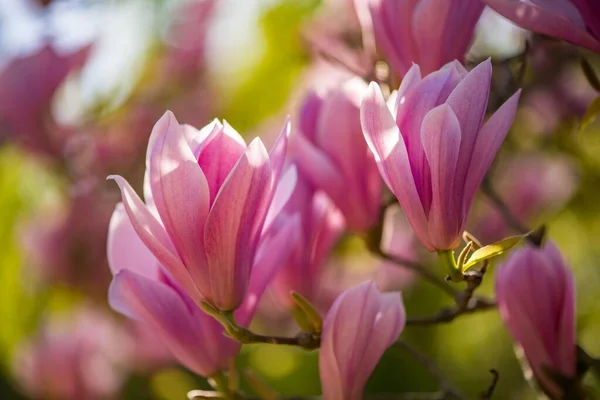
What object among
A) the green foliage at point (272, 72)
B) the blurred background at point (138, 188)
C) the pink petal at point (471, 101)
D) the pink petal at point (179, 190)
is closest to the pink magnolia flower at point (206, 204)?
the pink petal at point (179, 190)

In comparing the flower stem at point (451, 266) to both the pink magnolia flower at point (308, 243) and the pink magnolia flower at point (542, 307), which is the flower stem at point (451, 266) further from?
the pink magnolia flower at point (308, 243)

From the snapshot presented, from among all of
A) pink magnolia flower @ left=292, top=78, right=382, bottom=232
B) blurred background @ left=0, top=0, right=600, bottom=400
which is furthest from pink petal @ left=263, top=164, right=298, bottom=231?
blurred background @ left=0, top=0, right=600, bottom=400

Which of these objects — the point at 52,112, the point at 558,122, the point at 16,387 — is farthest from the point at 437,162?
the point at 16,387

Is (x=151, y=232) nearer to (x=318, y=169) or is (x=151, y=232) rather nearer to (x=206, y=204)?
(x=206, y=204)

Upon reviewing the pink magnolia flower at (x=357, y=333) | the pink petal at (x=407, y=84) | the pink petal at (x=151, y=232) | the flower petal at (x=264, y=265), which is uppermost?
the pink petal at (x=407, y=84)

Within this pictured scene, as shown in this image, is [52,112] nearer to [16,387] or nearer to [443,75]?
[16,387]

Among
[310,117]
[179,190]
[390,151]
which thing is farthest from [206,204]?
[310,117]
